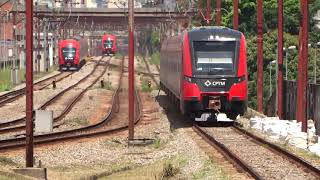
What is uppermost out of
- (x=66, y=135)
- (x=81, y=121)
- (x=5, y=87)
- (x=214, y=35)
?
(x=214, y=35)

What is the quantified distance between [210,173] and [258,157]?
2.90 meters

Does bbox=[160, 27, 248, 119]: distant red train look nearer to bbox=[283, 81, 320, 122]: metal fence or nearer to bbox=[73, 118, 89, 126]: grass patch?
bbox=[283, 81, 320, 122]: metal fence

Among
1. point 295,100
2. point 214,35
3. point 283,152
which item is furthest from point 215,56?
point 283,152

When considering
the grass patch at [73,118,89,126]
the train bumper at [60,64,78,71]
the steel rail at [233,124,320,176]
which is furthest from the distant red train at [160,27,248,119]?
the train bumper at [60,64,78,71]

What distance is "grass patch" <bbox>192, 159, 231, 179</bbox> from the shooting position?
14822 millimetres

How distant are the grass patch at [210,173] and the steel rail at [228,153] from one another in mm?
502

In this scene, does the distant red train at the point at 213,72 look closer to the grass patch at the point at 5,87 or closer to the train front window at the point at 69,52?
the grass patch at the point at 5,87

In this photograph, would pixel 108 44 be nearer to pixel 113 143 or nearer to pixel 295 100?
pixel 295 100

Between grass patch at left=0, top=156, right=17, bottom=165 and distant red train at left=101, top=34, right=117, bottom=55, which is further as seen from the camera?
distant red train at left=101, top=34, right=117, bottom=55

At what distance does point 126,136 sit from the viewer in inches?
980

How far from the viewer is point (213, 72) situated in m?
26.1

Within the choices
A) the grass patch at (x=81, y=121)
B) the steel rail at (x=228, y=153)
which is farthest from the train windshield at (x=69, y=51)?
the steel rail at (x=228, y=153)

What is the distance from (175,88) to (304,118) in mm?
7629

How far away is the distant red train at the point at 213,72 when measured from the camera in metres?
26.1
